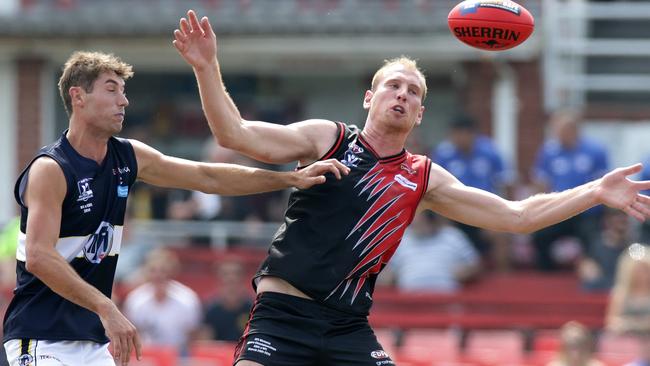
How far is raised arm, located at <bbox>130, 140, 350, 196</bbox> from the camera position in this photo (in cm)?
697

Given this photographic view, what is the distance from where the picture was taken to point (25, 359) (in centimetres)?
661

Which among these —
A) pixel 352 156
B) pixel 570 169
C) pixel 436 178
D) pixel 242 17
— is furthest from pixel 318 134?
pixel 242 17

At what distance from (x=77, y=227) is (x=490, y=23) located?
2.54m

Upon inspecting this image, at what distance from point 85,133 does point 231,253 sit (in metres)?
7.54

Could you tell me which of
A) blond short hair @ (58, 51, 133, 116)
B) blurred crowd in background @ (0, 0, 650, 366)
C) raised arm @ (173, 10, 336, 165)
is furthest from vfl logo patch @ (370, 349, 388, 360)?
blurred crowd in background @ (0, 0, 650, 366)

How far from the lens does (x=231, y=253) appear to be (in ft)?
46.8

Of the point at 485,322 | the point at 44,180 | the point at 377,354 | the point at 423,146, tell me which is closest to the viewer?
the point at 44,180

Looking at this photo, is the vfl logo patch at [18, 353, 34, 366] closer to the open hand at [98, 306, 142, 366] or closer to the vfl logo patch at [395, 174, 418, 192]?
the open hand at [98, 306, 142, 366]

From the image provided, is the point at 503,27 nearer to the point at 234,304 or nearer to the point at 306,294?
the point at 306,294

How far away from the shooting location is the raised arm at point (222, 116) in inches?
273

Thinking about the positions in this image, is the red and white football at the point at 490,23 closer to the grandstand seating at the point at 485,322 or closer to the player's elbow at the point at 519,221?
the player's elbow at the point at 519,221

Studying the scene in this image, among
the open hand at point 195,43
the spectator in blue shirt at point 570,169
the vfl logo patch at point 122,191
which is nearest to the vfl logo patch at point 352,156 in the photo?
the open hand at point 195,43

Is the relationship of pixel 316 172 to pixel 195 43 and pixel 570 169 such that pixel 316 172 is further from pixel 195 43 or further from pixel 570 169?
pixel 570 169

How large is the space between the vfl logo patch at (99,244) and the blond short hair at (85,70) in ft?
1.99
